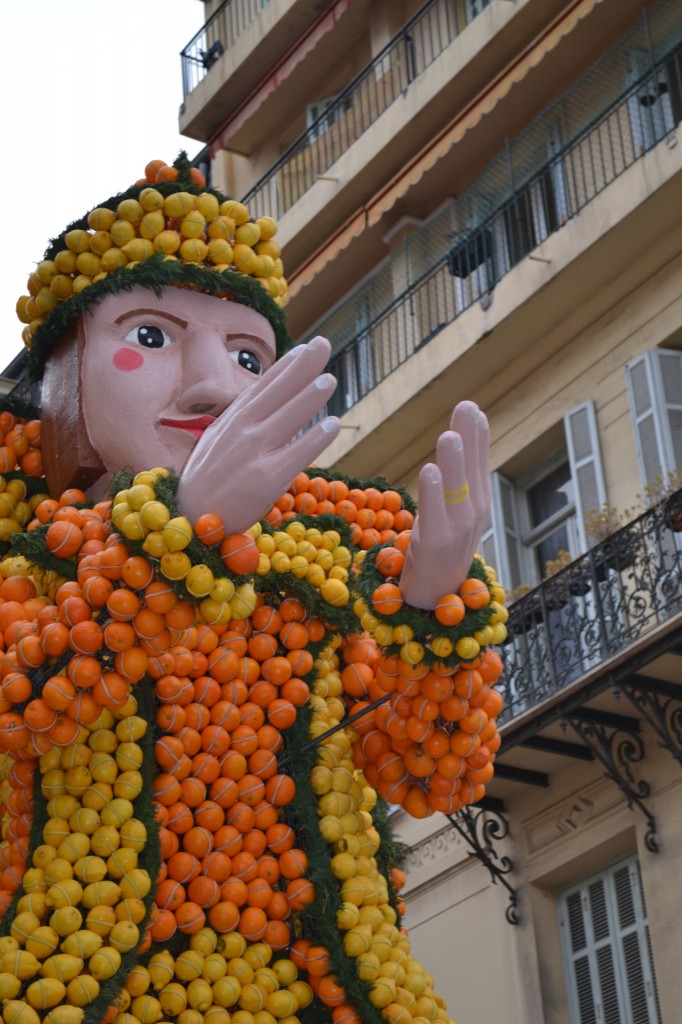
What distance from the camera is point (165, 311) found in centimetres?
734

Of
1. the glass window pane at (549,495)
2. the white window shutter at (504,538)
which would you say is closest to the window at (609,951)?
the white window shutter at (504,538)

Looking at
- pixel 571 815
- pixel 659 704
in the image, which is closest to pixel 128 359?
pixel 659 704

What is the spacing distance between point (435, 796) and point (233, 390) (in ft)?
5.77

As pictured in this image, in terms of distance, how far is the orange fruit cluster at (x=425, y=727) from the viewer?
267 inches

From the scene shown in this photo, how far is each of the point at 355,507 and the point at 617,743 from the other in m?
4.63

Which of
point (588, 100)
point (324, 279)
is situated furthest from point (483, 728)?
point (324, 279)

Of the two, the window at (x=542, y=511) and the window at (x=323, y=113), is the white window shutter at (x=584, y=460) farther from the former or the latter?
the window at (x=323, y=113)

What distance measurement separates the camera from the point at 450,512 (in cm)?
662

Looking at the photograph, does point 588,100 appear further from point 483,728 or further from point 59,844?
point 59,844

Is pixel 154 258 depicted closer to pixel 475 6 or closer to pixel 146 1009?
pixel 146 1009

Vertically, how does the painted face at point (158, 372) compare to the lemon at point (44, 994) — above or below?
above

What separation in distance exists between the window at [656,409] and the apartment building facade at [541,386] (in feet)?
0.06

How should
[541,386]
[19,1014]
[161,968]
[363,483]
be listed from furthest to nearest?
[541,386] → [363,483] → [161,968] → [19,1014]

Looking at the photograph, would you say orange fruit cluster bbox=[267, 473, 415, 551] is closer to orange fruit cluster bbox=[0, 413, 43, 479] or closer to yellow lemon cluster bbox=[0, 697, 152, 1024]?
orange fruit cluster bbox=[0, 413, 43, 479]
